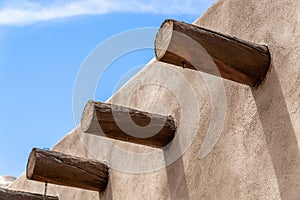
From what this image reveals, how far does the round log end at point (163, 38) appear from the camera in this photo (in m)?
2.97

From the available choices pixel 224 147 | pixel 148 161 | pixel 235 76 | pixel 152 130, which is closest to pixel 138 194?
pixel 148 161

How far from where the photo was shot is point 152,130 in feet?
12.5

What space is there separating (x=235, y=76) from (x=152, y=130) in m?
0.89

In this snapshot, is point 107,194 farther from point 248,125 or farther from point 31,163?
point 248,125

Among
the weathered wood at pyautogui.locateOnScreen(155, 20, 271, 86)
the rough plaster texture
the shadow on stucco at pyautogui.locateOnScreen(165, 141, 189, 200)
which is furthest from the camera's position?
the shadow on stucco at pyautogui.locateOnScreen(165, 141, 189, 200)

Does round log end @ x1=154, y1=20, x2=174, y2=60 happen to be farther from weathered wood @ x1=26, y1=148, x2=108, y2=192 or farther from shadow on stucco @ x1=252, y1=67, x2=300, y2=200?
weathered wood @ x1=26, y1=148, x2=108, y2=192

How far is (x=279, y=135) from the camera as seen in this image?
113 inches

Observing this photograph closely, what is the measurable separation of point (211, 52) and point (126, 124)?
0.92m

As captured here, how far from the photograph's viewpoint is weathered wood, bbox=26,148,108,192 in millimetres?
4098

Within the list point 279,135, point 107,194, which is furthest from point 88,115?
point 279,135

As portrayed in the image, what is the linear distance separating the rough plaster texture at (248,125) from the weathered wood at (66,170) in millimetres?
469

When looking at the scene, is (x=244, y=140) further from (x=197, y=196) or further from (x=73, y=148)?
(x=73, y=148)

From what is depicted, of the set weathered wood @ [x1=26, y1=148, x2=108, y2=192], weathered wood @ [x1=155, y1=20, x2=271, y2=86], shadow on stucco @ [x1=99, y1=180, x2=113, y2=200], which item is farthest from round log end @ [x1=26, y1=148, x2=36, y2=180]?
weathered wood @ [x1=155, y1=20, x2=271, y2=86]

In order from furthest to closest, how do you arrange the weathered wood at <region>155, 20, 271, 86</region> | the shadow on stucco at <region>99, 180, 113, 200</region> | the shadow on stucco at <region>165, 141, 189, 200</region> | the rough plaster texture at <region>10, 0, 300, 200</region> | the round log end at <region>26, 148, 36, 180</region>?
the shadow on stucco at <region>99, 180, 113, 200</region>, the round log end at <region>26, 148, 36, 180</region>, the shadow on stucco at <region>165, 141, 189, 200</region>, the weathered wood at <region>155, 20, 271, 86</region>, the rough plaster texture at <region>10, 0, 300, 200</region>
